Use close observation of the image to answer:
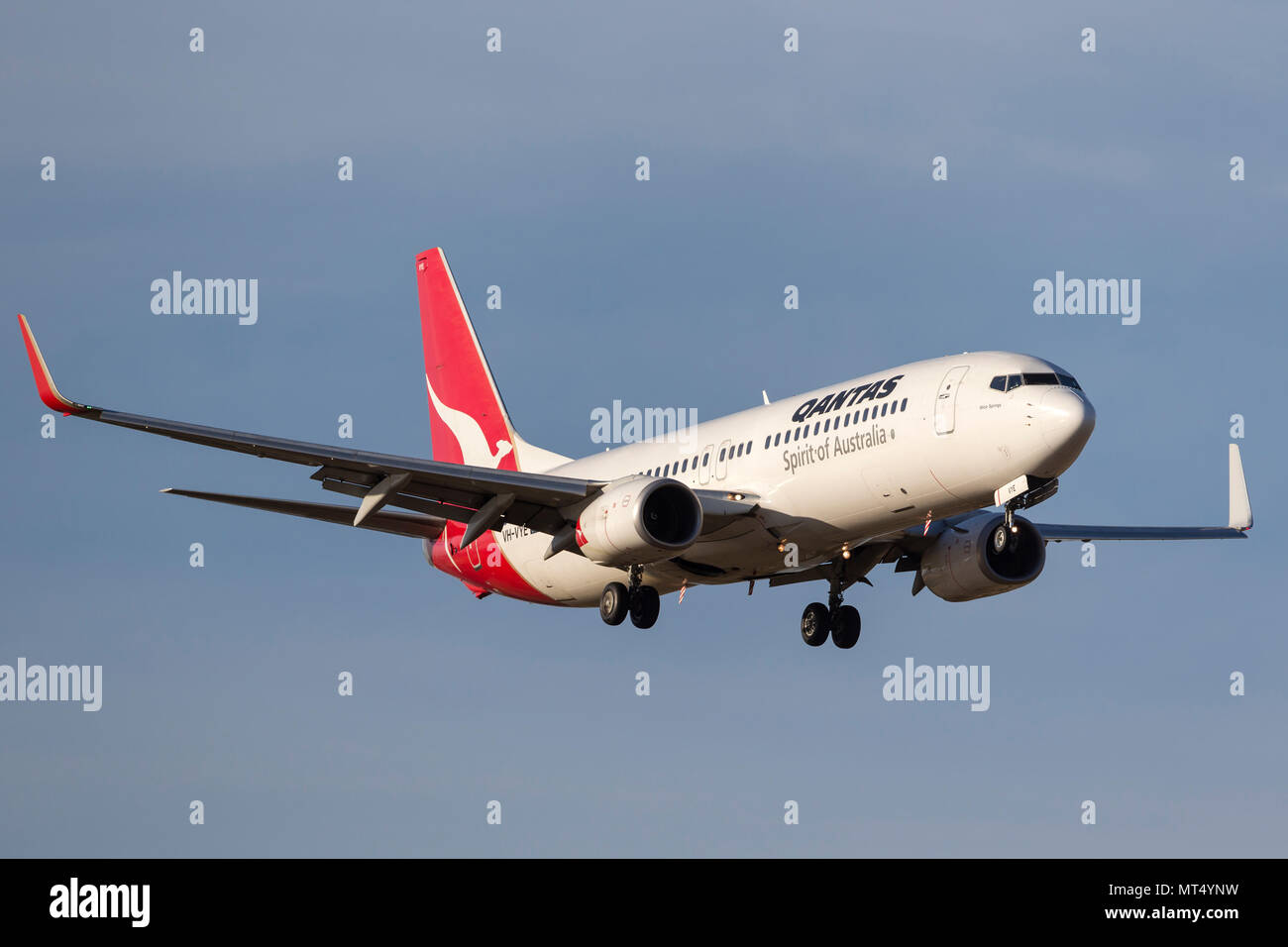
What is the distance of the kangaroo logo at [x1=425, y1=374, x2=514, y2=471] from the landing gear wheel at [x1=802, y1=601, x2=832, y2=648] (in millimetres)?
13035

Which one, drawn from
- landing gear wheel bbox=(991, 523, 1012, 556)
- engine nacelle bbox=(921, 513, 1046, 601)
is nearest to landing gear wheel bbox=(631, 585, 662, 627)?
engine nacelle bbox=(921, 513, 1046, 601)

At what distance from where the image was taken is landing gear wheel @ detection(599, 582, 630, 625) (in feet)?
167

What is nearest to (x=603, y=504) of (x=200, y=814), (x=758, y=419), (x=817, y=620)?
(x=758, y=419)

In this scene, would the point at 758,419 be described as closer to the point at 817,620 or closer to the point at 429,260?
the point at 817,620

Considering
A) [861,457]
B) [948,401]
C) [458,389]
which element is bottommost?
[861,457]

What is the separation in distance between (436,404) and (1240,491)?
2623 centimetres

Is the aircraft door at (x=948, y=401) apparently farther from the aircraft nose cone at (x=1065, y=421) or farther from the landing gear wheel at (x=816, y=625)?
the landing gear wheel at (x=816, y=625)

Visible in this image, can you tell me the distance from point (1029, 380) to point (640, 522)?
9.93m

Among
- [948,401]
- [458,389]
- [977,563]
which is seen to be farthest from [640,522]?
[458,389]

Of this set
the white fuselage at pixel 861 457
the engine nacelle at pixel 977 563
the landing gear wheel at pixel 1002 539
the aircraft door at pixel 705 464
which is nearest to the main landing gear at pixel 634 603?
the white fuselage at pixel 861 457

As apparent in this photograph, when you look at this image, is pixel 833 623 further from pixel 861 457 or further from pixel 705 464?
pixel 861 457

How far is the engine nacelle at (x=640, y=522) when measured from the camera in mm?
47906

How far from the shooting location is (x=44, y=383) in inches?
1699

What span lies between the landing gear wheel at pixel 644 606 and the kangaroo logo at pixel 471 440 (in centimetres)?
1308
